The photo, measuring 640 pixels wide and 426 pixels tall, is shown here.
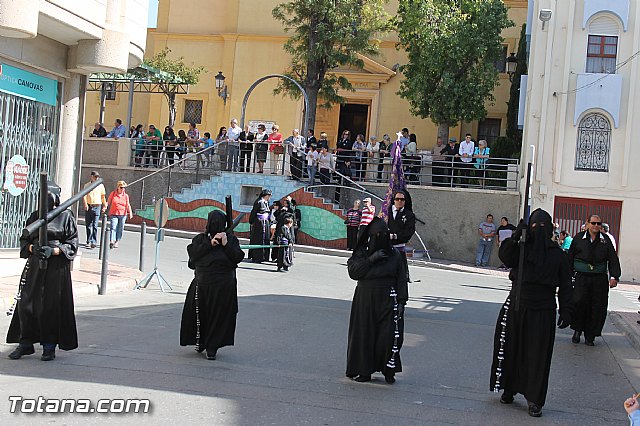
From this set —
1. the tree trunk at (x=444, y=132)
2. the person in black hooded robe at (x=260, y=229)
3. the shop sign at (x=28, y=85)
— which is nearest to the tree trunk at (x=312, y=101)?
the tree trunk at (x=444, y=132)

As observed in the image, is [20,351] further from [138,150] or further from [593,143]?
[138,150]

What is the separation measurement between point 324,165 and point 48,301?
67.3 ft

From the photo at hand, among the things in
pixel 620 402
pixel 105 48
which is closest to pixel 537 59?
pixel 105 48

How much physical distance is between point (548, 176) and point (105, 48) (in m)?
17.1

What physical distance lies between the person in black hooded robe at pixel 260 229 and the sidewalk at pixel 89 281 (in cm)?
454

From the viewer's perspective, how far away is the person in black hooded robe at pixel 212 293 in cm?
952

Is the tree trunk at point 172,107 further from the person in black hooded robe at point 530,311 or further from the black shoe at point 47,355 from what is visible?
the person in black hooded robe at point 530,311

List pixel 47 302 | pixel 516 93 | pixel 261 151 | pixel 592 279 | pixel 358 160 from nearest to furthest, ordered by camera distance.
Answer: pixel 47 302
pixel 592 279
pixel 261 151
pixel 358 160
pixel 516 93

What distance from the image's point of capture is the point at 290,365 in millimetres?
9500

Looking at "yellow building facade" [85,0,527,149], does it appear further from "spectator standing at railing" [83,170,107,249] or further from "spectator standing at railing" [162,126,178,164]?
"spectator standing at railing" [83,170,107,249]

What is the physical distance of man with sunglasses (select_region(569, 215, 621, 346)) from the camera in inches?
500

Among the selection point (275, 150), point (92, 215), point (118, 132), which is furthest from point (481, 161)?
point (92, 215)

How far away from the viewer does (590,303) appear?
12.7 metres

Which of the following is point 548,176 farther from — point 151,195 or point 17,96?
point 17,96
